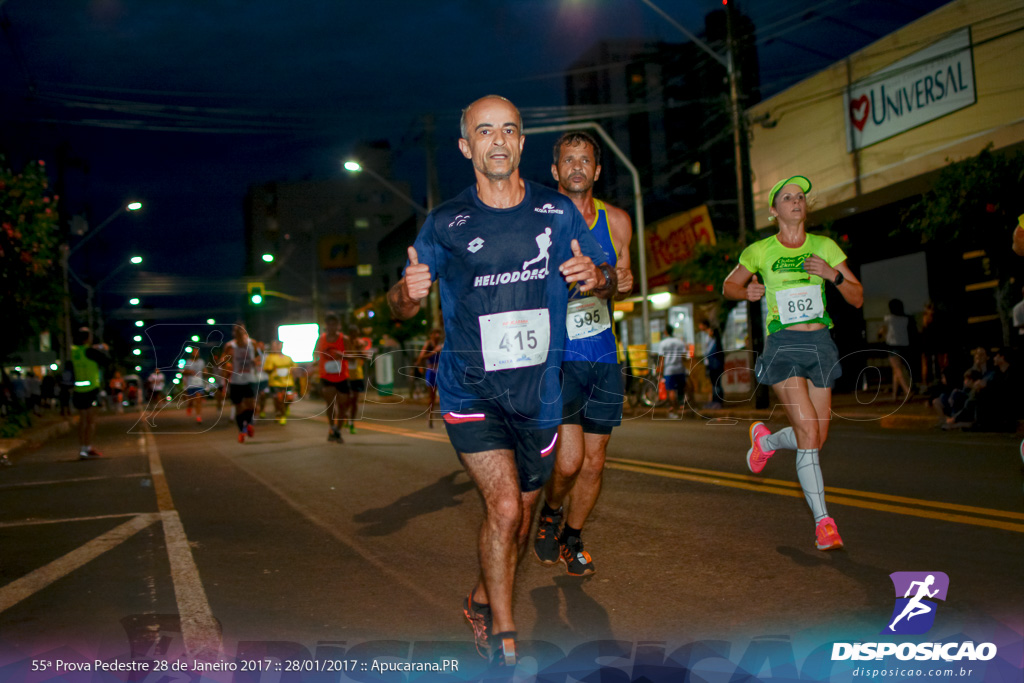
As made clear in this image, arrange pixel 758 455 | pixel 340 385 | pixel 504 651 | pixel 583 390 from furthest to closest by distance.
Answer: pixel 340 385
pixel 758 455
pixel 583 390
pixel 504 651

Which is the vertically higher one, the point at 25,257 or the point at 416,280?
the point at 25,257

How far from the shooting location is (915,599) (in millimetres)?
4023

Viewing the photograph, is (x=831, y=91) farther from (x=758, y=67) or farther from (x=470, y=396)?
(x=758, y=67)

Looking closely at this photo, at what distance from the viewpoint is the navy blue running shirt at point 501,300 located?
12.3 ft

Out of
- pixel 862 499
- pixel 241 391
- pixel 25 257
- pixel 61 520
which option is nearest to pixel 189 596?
pixel 61 520

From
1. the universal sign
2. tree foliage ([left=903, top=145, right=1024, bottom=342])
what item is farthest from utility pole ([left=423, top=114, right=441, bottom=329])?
tree foliage ([left=903, top=145, right=1024, bottom=342])

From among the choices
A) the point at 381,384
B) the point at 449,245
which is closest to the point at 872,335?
the point at 449,245

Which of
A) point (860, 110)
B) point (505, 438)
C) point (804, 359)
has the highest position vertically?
point (860, 110)

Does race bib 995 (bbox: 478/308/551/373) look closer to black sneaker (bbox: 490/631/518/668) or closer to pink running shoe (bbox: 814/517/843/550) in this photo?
black sneaker (bbox: 490/631/518/668)

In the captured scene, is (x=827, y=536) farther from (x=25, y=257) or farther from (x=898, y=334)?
(x=25, y=257)

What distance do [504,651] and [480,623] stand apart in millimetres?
261

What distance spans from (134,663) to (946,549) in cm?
403

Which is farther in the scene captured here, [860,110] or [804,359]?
[860,110]

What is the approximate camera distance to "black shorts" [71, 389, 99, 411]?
46.9 feet
